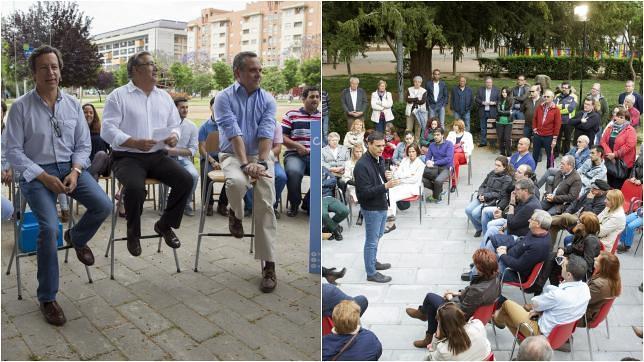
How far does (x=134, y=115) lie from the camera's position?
3223 mm

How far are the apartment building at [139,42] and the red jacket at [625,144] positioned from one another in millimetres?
4682

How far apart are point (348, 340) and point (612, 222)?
2739mm

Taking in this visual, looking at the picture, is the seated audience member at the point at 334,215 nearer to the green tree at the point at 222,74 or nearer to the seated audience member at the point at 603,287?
the green tree at the point at 222,74

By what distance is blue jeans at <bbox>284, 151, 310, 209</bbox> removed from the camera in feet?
14.8

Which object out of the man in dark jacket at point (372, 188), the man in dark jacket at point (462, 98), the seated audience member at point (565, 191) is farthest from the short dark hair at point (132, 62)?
the man in dark jacket at point (462, 98)

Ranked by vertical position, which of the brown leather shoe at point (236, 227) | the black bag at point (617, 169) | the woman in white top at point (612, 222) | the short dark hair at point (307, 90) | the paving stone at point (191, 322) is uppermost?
the short dark hair at point (307, 90)

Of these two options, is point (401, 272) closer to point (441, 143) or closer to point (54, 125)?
point (441, 143)

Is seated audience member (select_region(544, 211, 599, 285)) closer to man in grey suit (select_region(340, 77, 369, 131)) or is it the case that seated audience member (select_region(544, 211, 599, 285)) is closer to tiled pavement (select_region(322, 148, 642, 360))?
tiled pavement (select_region(322, 148, 642, 360))

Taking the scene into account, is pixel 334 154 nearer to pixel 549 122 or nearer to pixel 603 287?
pixel 549 122

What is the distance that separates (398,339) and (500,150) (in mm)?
5463

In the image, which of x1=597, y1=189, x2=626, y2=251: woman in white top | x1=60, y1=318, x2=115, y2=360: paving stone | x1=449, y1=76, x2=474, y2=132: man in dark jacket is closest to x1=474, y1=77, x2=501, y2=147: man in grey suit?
x1=449, y1=76, x2=474, y2=132: man in dark jacket

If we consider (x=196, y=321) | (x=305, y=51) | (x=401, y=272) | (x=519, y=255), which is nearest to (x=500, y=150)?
(x=401, y=272)

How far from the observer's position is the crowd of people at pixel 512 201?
11.3 feet

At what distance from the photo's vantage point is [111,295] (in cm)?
329
